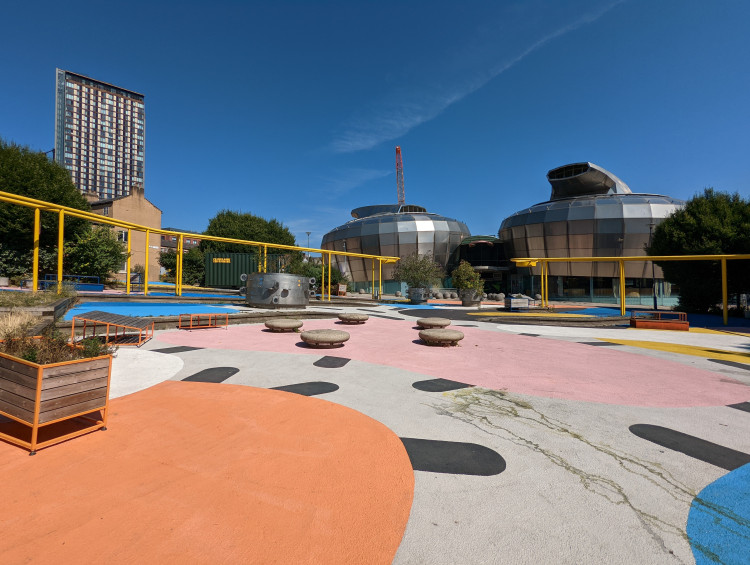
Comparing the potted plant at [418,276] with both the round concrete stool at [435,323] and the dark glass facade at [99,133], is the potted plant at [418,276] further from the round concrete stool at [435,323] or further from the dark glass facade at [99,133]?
the dark glass facade at [99,133]

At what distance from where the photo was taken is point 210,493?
2.89 metres

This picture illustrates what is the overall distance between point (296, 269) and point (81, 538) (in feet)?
97.2

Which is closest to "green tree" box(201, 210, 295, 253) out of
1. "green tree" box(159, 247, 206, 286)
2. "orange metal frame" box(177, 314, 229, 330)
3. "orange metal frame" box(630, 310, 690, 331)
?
"green tree" box(159, 247, 206, 286)

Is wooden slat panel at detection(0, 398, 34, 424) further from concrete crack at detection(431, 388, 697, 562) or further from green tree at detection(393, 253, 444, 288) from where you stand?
green tree at detection(393, 253, 444, 288)

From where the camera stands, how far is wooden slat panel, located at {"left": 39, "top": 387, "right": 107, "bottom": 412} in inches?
139

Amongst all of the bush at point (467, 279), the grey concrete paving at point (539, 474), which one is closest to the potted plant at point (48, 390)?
the grey concrete paving at point (539, 474)

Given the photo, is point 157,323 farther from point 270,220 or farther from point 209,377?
point 270,220

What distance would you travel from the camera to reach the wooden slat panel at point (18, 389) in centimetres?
350

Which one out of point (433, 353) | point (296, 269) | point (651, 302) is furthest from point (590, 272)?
point (433, 353)

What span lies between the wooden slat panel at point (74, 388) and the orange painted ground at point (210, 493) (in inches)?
21.4

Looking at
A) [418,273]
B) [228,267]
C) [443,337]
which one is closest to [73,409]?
[443,337]

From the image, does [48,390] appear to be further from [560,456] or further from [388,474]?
[560,456]

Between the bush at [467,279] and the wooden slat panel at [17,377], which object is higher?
the bush at [467,279]

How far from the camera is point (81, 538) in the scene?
91.0 inches
